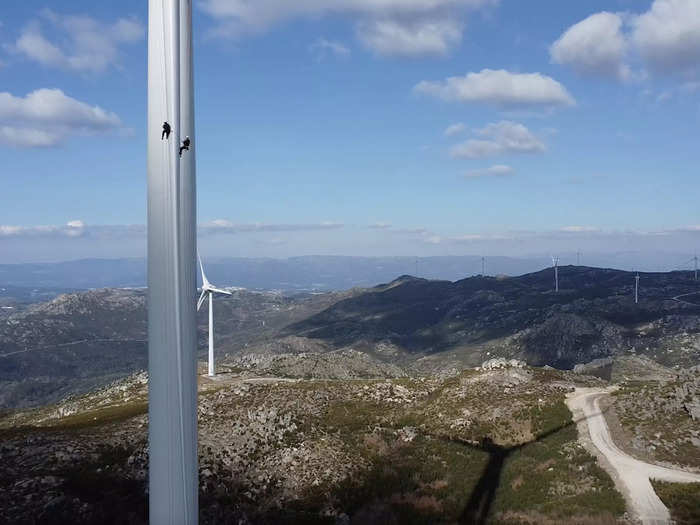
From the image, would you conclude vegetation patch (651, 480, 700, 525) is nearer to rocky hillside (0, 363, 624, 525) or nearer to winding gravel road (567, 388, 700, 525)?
winding gravel road (567, 388, 700, 525)

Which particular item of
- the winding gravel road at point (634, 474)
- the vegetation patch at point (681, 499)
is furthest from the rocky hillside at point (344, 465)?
the vegetation patch at point (681, 499)

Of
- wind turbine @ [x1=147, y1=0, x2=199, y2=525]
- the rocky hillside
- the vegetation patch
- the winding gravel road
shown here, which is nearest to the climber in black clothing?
wind turbine @ [x1=147, y1=0, x2=199, y2=525]

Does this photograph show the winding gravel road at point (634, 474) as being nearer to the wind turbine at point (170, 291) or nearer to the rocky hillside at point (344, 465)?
the rocky hillside at point (344, 465)

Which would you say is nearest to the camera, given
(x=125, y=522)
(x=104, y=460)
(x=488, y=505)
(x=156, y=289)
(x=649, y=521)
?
(x=156, y=289)

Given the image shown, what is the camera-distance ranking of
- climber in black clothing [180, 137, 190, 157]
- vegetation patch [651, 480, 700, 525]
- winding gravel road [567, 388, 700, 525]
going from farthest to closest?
winding gravel road [567, 388, 700, 525] < vegetation patch [651, 480, 700, 525] < climber in black clothing [180, 137, 190, 157]

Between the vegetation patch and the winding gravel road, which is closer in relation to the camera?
the vegetation patch

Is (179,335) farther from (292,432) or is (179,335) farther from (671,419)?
(671,419)

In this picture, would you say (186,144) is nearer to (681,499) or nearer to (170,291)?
(170,291)

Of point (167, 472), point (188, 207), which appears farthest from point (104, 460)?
point (188, 207)

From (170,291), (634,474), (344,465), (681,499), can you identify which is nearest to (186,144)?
(170,291)
